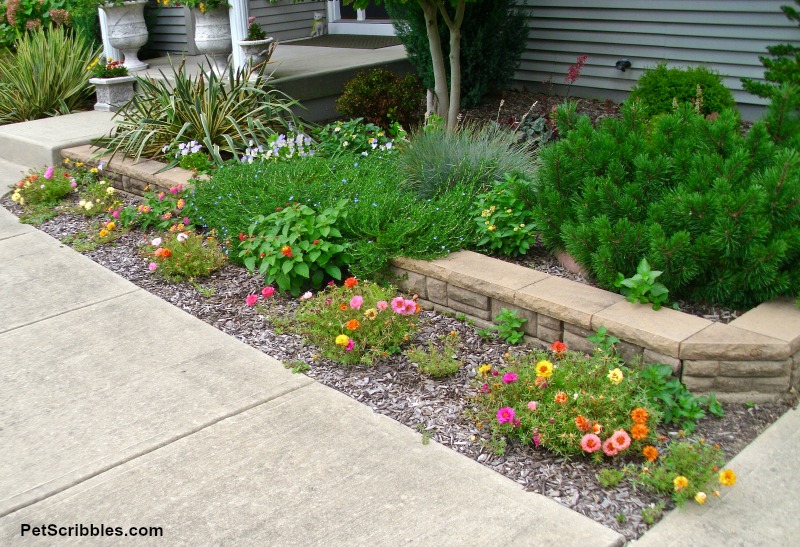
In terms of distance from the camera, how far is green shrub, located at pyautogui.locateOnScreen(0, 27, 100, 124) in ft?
26.6

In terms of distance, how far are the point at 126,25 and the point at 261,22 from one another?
2.14 metres

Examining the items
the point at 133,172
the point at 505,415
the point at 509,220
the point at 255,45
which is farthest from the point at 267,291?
the point at 255,45

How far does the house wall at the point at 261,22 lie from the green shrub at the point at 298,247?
23.6 feet

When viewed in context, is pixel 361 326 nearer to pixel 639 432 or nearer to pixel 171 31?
pixel 639 432

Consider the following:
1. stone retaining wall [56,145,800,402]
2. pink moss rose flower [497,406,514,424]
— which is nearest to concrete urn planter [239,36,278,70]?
stone retaining wall [56,145,800,402]

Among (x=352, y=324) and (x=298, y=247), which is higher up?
(x=298, y=247)

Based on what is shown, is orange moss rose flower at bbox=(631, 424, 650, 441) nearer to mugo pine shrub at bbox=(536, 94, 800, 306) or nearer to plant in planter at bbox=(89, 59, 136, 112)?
mugo pine shrub at bbox=(536, 94, 800, 306)

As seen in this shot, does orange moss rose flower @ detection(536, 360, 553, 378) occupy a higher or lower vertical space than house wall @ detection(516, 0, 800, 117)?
lower

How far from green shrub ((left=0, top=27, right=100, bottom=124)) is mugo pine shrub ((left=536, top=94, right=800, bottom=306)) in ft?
20.2

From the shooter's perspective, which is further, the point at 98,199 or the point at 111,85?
the point at 111,85

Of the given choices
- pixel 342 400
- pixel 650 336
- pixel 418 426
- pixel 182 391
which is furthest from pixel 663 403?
pixel 182 391

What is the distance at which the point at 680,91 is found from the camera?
6066 mm

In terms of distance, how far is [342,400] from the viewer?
11.0 feet

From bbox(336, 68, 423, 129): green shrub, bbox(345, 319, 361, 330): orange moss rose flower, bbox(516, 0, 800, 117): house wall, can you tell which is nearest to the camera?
bbox(345, 319, 361, 330): orange moss rose flower
